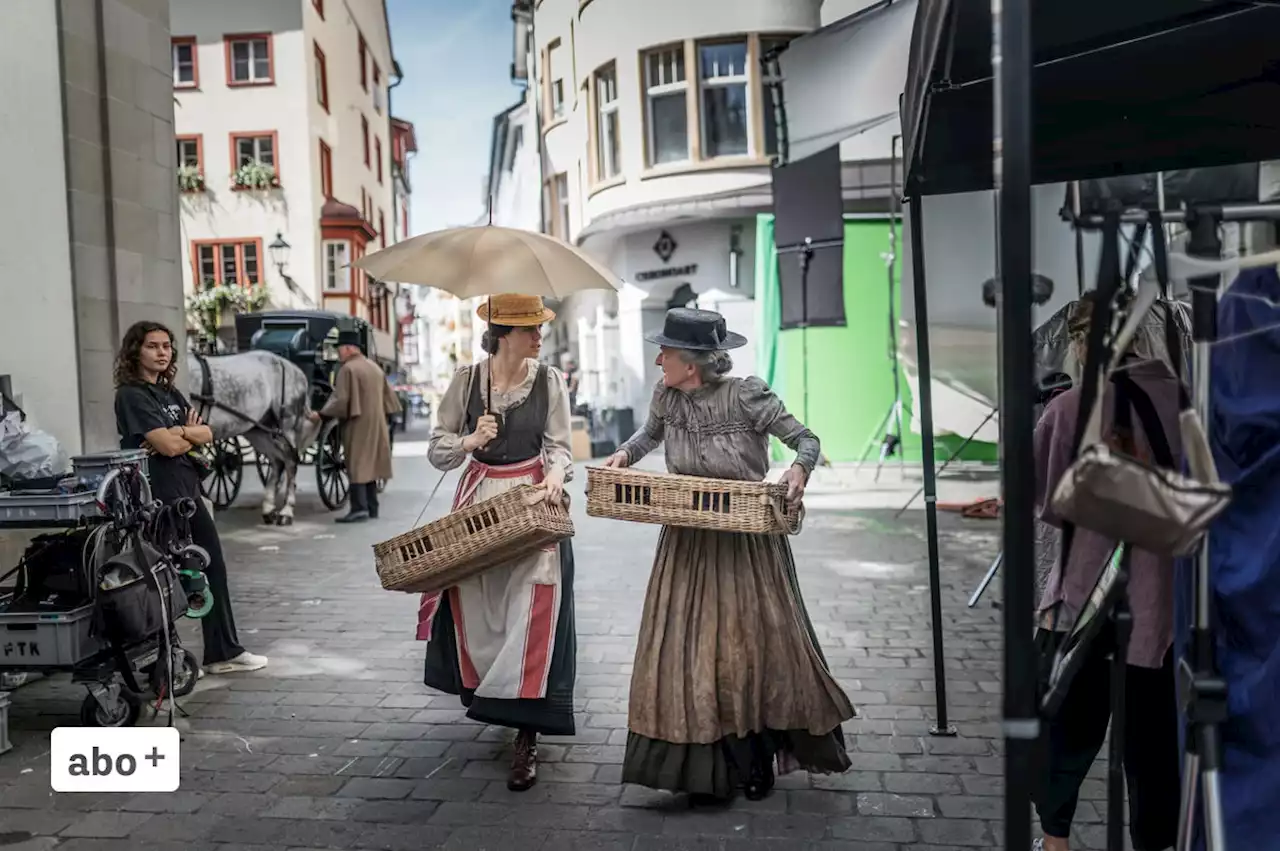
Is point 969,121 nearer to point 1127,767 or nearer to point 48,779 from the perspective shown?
point 1127,767

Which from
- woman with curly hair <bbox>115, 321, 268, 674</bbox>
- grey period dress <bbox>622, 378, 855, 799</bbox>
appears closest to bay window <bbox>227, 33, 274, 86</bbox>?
woman with curly hair <bbox>115, 321, 268, 674</bbox>

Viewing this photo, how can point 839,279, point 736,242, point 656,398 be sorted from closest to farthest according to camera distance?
1. point 656,398
2. point 839,279
3. point 736,242

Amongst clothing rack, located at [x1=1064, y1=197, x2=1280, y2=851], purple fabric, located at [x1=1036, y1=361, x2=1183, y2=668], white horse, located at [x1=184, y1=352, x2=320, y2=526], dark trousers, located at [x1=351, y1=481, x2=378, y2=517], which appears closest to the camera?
clothing rack, located at [x1=1064, y1=197, x2=1280, y2=851]

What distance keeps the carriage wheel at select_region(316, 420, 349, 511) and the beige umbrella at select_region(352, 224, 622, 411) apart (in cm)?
787

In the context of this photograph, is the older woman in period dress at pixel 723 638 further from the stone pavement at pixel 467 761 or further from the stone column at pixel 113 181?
the stone column at pixel 113 181

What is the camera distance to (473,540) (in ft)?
12.8

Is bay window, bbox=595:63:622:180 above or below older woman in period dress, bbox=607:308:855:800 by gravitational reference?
above

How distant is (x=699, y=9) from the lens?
16.9m

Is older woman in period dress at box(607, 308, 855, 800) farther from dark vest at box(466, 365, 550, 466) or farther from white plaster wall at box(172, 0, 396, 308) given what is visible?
white plaster wall at box(172, 0, 396, 308)

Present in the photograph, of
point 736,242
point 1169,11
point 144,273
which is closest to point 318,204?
point 736,242

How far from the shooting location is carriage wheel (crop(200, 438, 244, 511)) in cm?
1189

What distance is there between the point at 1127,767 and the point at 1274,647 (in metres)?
1.19

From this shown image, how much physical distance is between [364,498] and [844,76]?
301 inches

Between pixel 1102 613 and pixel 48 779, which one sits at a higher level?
pixel 1102 613
